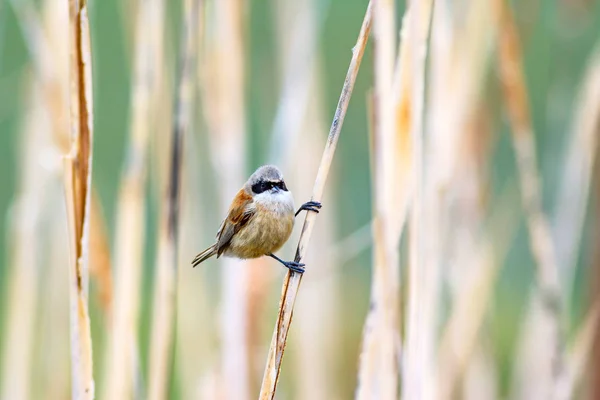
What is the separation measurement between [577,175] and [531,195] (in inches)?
7.1

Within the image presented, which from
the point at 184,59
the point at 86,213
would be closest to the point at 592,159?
the point at 184,59

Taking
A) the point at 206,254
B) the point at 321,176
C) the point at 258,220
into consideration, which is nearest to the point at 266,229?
the point at 258,220

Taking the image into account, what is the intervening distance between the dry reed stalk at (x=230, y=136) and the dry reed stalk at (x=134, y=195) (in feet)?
Answer: 0.70

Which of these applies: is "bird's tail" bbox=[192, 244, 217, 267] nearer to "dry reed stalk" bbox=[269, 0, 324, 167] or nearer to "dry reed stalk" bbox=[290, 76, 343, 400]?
"dry reed stalk" bbox=[269, 0, 324, 167]

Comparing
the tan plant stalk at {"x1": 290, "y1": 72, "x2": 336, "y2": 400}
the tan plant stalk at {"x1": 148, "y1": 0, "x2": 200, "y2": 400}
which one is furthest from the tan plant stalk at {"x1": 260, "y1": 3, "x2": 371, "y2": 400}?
the tan plant stalk at {"x1": 290, "y1": 72, "x2": 336, "y2": 400}

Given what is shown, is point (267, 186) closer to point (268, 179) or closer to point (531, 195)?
point (268, 179)

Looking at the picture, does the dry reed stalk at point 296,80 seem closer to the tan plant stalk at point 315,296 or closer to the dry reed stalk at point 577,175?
the tan plant stalk at point 315,296

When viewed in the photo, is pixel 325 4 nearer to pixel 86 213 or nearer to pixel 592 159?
pixel 592 159

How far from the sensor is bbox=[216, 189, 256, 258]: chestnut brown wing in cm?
177

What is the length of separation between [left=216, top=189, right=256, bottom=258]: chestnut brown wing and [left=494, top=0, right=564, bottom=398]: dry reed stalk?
24.4 inches

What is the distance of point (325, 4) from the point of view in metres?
1.86

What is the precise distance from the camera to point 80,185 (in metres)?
1.14

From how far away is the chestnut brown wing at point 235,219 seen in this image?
5.81ft

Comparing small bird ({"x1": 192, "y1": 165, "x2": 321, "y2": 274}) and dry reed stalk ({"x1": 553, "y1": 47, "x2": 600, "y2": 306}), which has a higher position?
dry reed stalk ({"x1": 553, "y1": 47, "x2": 600, "y2": 306})
